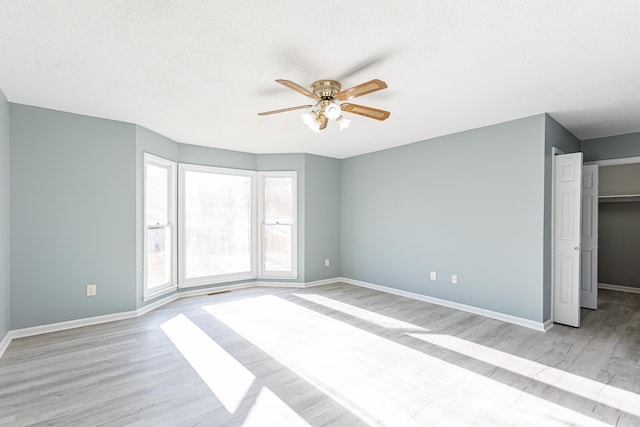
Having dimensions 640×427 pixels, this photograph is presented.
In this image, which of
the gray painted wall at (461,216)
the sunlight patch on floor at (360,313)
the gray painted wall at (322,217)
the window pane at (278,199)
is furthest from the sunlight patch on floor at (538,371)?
the window pane at (278,199)

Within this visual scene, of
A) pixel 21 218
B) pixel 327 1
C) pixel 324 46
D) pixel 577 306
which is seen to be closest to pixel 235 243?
pixel 21 218

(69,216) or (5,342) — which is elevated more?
(69,216)

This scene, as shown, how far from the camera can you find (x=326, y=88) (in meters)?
2.67

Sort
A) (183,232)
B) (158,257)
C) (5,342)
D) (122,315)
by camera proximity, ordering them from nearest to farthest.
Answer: (5,342), (122,315), (158,257), (183,232)

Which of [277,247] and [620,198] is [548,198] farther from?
[277,247]

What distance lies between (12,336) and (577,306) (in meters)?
6.28

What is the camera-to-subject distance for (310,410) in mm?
2102

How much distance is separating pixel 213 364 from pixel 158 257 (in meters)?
2.45

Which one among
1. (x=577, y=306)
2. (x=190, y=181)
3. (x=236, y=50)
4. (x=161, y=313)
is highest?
(x=236, y=50)

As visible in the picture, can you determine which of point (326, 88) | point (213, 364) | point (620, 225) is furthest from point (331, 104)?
point (620, 225)

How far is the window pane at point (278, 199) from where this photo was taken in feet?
19.2

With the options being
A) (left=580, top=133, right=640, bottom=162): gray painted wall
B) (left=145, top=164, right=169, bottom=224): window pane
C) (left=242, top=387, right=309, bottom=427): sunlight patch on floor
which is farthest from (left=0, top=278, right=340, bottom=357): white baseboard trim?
(left=580, top=133, right=640, bottom=162): gray painted wall

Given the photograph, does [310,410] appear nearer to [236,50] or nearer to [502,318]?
[236,50]

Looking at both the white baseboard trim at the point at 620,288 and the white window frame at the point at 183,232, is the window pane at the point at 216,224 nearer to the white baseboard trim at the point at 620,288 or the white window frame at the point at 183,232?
the white window frame at the point at 183,232
